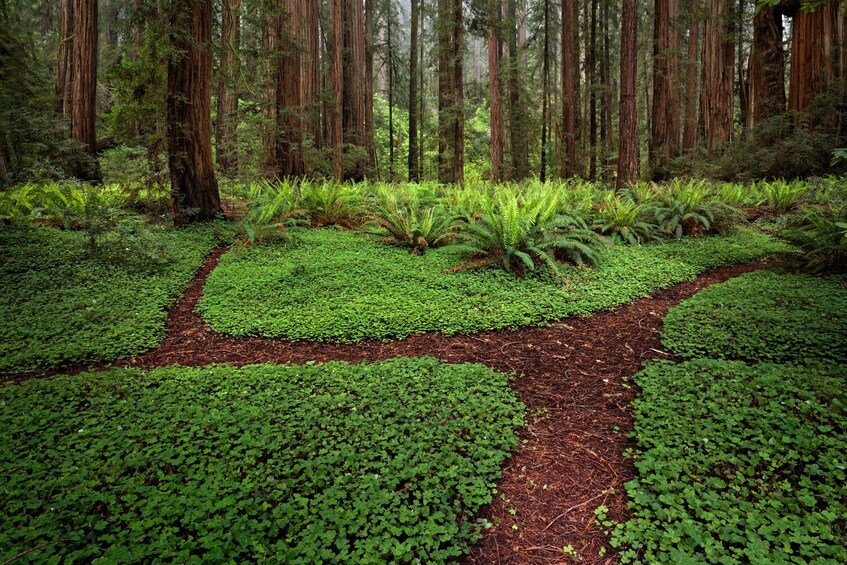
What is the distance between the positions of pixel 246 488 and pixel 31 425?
1524 millimetres

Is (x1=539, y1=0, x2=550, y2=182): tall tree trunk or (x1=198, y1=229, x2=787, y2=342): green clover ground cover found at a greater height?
(x1=539, y1=0, x2=550, y2=182): tall tree trunk

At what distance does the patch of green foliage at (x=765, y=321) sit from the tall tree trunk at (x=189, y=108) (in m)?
7.21

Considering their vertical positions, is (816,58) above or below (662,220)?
above

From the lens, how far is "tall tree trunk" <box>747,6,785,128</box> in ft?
42.5

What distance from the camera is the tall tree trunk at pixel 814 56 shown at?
11391 mm

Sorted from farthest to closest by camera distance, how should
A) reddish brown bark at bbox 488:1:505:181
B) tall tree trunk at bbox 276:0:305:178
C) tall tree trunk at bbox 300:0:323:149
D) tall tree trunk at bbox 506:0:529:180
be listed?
tall tree trunk at bbox 506:0:529:180
reddish brown bark at bbox 488:1:505:181
tall tree trunk at bbox 300:0:323:149
tall tree trunk at bbox 276:0:305:178

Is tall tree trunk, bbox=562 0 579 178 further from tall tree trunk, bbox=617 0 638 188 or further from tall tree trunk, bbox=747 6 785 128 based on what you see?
tall tree trunk, bbox=617 0 638 188

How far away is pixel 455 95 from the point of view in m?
12.7

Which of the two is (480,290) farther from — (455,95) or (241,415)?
(455,95)

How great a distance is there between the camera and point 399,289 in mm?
5301

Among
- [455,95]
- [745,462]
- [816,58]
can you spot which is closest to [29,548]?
[745,462]

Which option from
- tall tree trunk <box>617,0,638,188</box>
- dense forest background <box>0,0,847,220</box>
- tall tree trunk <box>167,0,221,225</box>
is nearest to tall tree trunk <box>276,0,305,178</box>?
dense forest background <box>0,0,847,220</box>

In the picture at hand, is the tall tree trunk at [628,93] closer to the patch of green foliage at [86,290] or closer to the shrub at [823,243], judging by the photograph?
the shrub at [823,243]

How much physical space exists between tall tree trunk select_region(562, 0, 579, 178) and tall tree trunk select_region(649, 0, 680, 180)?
244 centimetres
